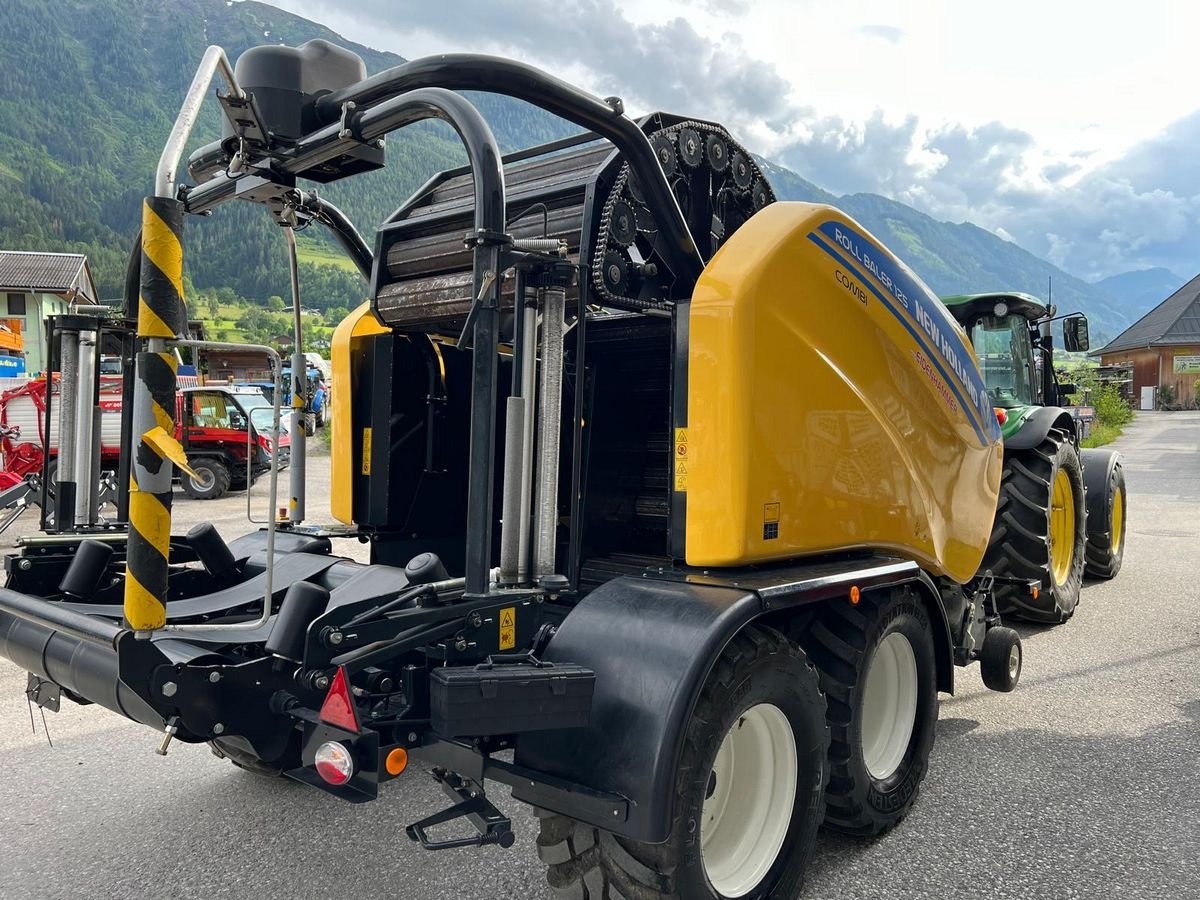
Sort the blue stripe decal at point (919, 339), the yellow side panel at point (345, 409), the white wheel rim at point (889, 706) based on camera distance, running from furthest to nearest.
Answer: the yellow side panel at point (345, 409) → the white wheel rim at point (889, 706) → the blue stripe decal at point (919, 339)

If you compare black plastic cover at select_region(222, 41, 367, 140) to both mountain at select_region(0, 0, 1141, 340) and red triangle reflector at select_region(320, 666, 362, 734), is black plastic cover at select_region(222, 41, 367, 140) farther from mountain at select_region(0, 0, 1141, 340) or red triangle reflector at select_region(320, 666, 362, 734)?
mountain at select_region(0, 0, 1141, 340)

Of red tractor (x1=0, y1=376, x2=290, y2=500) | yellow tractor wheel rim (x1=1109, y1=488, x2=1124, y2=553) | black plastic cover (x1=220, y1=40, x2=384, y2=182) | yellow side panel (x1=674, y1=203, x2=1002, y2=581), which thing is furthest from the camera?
Answer: red tractor (x1=0, y1=376, x2=290, y2=500)

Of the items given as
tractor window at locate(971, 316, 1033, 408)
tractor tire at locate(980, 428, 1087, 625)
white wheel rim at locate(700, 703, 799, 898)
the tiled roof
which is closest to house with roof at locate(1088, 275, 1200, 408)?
tractor window at locate(971, 316, 1033, 408)

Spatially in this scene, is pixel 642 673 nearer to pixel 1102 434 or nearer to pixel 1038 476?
pixel 1038 476

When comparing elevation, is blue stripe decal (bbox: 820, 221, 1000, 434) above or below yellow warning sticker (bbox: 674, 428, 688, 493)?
above

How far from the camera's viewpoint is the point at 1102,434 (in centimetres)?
2559

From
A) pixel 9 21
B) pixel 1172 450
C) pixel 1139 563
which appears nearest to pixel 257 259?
pixel 1172 450

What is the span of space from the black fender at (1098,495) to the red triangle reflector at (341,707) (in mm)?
7158

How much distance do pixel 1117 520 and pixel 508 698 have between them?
8013 mm

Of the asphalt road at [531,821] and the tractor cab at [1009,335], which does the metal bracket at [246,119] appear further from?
the tractor cab at [1009,335]

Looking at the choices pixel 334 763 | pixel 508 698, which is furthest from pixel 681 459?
pixel 334 763

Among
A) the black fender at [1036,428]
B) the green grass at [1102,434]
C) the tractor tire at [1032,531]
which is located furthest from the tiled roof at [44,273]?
the tractor tire at [1032,531]

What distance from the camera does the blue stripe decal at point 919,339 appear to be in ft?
10.3

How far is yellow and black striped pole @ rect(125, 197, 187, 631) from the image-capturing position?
2.30 metres
